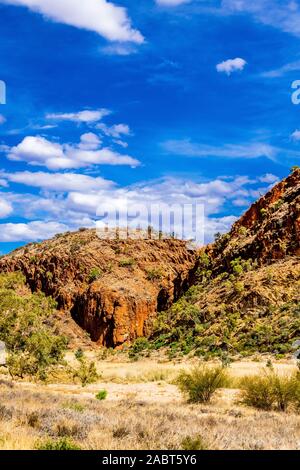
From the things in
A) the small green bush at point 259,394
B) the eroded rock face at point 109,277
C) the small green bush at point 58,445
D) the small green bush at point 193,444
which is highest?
the eroded rock face at point 109,277

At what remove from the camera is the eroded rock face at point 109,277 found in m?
68.2

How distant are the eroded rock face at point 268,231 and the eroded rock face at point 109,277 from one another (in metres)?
9.80

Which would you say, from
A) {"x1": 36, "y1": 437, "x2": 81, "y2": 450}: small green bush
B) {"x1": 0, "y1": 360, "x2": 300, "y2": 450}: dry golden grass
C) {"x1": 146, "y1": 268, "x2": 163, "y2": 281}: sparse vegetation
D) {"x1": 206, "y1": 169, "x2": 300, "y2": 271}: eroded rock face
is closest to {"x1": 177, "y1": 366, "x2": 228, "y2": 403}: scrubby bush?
{"x1": 0, "y1": 360, "x2": 300, "y2": 450}: dry golden grass

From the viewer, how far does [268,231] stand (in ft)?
186

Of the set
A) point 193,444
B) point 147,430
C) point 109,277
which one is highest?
point 109,277

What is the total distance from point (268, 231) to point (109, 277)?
95.5ft

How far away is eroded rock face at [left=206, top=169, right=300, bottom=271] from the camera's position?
176 feet

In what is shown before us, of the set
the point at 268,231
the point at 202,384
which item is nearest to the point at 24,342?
the point at 202,384

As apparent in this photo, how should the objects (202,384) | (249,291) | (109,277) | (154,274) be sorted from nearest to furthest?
(202,384) → (249,291) → (109,277) → (154,274)

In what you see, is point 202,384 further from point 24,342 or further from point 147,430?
point 24,342

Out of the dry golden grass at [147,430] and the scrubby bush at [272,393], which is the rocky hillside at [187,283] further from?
the dry golden grass at [147,430]

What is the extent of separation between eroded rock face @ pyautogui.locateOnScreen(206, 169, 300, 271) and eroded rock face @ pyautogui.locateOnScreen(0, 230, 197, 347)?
A: 9.80 metres

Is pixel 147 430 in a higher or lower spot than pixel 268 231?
lower

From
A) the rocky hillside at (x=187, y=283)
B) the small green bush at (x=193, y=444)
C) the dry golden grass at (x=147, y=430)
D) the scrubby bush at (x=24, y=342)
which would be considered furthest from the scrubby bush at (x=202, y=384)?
the rocky hillside at (x=187, y=283)
